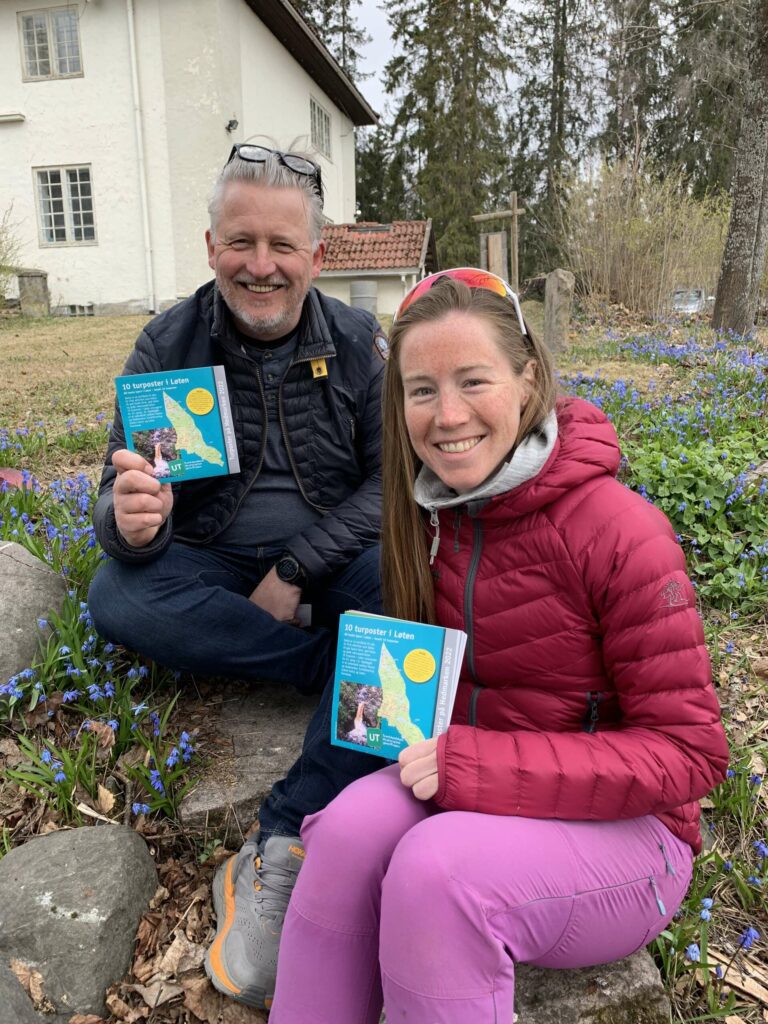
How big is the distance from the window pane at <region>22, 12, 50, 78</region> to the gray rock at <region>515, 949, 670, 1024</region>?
18739 millimetres

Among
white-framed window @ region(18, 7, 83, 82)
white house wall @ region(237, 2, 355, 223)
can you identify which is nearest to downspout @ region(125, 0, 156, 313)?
white-framed window @ region(18, 7, 83, 82)

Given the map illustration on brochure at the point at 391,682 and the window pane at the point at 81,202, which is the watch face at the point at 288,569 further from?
the window pane at the point at 81,202

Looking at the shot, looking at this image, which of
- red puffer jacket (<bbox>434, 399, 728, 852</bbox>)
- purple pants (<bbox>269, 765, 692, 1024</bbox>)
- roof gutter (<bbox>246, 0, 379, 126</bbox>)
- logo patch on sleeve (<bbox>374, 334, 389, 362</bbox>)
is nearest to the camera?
purple pants (<bbox>269, 765, 692, 1024</bbox>)

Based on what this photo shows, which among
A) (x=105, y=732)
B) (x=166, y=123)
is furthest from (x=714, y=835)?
(x=166, y=123)

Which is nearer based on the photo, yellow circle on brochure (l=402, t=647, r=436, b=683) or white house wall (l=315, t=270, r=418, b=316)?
yellow circle on brochure (l=402, t=647, r=436, b=683)

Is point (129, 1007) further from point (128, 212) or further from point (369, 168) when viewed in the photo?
point (369, 168)

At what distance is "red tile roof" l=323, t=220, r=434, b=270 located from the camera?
17.9m

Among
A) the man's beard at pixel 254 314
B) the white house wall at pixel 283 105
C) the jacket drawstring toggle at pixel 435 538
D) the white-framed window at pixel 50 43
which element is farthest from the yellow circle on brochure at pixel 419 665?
the white-framed window at pixel 50 43

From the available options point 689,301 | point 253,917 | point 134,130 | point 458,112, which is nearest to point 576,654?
point 253,917

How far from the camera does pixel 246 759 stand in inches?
90.4

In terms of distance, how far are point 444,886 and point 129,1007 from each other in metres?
0.98

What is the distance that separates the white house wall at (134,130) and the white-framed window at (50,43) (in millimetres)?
175

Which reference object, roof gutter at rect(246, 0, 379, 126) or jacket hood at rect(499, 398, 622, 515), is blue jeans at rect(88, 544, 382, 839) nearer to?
jacket hood at rect(499, 398, 622, 515)

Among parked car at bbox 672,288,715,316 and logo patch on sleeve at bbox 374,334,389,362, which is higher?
parked car at bbox 672,288,715,316
